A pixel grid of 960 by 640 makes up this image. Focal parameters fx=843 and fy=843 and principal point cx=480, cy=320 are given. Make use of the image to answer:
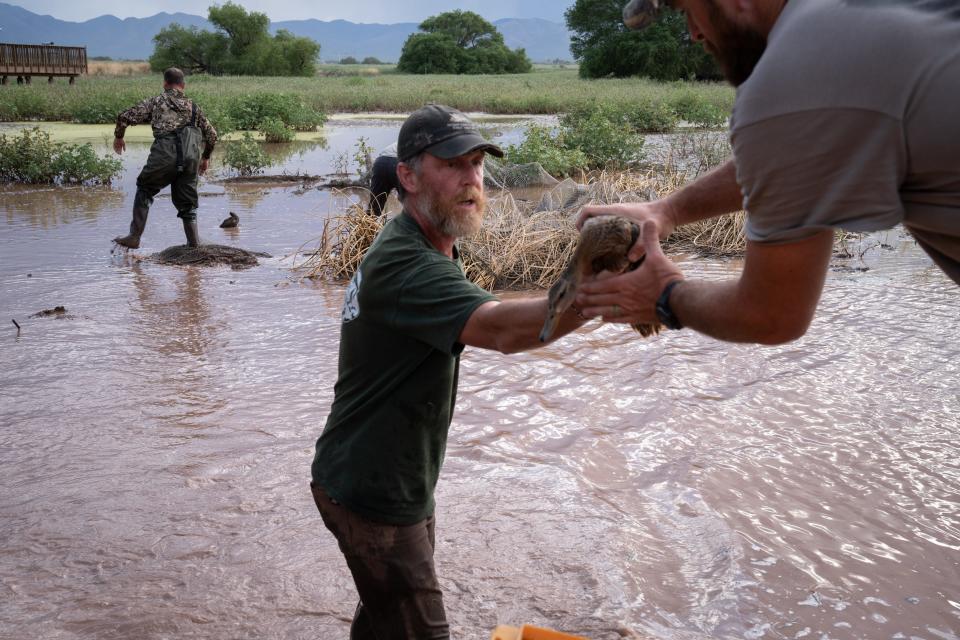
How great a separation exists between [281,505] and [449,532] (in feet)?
2.93

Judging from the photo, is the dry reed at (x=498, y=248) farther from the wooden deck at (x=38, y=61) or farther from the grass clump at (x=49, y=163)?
the wooden deck at (x=38, y=61)

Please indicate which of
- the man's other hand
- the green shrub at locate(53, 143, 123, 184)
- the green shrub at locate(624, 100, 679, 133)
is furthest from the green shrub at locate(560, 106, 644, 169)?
the man's other hand

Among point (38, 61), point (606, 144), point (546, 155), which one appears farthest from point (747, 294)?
point (38, 61)

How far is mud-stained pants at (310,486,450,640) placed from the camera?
2.37 metres

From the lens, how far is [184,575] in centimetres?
368

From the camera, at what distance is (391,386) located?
231 cm

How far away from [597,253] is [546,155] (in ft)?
41.7

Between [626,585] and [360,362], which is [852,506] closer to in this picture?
[626,585]

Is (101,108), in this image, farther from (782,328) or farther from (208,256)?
(782,328)

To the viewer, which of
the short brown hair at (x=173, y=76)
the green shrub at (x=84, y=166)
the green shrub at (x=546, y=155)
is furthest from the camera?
the green shrub at (x=84, y=166)

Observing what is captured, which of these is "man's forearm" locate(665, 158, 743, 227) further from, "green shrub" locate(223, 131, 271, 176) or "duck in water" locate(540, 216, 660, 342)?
"green shrub" locate(223, 131, 271, 176)

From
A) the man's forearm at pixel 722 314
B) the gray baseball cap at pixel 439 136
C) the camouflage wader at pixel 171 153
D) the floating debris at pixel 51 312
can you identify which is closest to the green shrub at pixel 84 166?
the camouflage wader at pixel 171 153

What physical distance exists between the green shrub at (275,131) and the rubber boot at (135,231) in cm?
1188

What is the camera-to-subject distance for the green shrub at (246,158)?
17.0 meters
